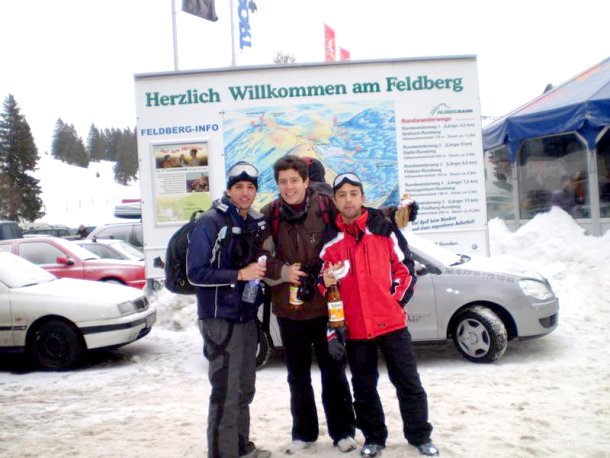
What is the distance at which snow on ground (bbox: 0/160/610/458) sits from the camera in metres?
4.20

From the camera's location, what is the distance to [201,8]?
14.1m

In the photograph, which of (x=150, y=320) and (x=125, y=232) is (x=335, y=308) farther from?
(x=125, y=232)

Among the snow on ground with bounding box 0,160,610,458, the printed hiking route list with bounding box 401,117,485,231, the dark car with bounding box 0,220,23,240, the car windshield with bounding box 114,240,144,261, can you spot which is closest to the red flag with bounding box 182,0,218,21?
the car windshield with bounding box 114,240,144,261

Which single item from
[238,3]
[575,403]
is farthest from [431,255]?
[238,3]

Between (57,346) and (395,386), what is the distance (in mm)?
5053

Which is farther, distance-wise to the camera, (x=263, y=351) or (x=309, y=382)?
(x=263, y=351)

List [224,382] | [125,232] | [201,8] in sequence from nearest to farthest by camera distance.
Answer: [224,382], [201,8], [125,232]

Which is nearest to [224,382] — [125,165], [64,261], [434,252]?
[434,252]

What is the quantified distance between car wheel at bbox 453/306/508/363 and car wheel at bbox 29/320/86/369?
459 centimetres

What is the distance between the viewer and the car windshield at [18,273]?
25.0 feet

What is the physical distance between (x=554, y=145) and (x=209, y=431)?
39.0ft

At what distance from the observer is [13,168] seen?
71.1 metres

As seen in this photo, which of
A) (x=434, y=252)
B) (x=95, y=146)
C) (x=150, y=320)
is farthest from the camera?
(x=95, y=146)

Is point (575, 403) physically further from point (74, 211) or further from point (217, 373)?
point (74, 211)
